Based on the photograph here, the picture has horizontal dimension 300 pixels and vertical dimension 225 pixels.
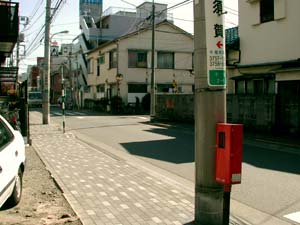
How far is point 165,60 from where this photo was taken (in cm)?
4234

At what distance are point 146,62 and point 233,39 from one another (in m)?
20.6

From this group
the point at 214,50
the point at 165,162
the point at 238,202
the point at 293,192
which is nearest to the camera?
the point at 214,50

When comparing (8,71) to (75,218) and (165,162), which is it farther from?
(75,218)

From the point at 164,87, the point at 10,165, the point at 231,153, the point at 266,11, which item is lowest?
the point at 10,165

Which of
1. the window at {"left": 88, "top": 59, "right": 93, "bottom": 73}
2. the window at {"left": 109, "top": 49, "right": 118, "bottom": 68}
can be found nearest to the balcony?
the window at {"left": 109, "top": 49, "right": 118, "bottom": 68}

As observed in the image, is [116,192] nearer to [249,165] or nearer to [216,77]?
[216,77]

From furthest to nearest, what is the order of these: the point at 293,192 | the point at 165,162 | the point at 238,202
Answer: the point at 165,162 < the point at 293,192 < the point at 238,202

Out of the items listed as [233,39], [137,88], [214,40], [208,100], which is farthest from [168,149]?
[137,88]

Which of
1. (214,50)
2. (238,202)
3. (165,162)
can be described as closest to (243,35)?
(165,162)

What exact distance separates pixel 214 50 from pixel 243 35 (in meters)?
16.1

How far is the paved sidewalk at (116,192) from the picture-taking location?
591 cm

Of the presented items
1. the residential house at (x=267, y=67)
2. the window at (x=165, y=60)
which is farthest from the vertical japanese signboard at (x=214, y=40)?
the window at (x=165, y=60)

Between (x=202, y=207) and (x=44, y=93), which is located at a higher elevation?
(x=44, y=93)

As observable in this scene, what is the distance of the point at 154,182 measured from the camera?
27.7ft
